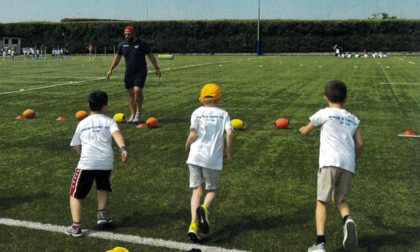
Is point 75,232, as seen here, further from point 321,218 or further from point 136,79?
point 136,79

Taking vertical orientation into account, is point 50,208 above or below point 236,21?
below

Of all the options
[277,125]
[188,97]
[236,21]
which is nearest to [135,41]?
[277,125]

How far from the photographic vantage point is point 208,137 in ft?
15.3

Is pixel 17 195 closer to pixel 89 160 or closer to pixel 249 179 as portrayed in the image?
pixel 89 160

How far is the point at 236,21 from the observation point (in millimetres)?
68875

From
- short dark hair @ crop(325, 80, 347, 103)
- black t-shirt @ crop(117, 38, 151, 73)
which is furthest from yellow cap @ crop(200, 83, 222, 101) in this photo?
black t-shirt @ crop(117, 38, 151, 73)

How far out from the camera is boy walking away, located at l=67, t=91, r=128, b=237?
183 inches

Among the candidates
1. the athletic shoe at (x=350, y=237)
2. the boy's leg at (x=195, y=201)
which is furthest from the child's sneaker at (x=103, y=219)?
the athletic shoe at (x=350, y=237)

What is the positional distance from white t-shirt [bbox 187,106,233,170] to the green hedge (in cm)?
6475

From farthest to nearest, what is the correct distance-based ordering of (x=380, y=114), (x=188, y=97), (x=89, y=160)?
1. (x=188, y=97)
2. (x=380, y=114)
3. (x=89, y=160)

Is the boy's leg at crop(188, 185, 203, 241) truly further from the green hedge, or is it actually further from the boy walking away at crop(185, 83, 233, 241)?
the green hedge

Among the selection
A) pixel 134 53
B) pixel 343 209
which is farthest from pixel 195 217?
pixel 134 53

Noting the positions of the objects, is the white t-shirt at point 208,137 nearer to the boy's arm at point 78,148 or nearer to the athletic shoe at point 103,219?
the athletic shoe at point 103,219

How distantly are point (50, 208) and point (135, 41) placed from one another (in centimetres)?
594
